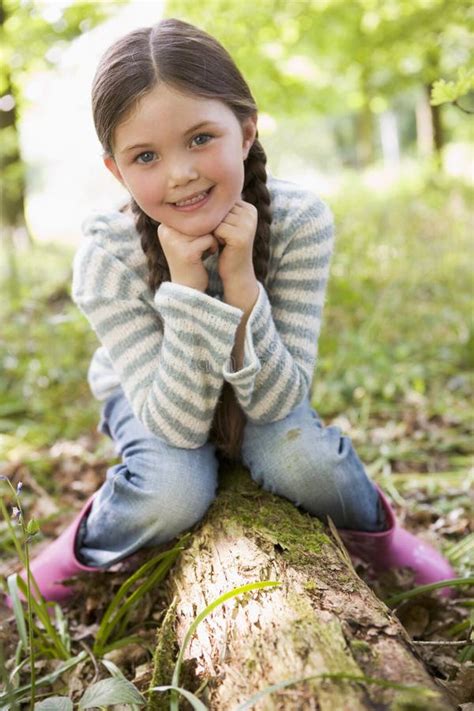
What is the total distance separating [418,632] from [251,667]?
0.68m

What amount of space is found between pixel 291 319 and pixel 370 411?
134 cm

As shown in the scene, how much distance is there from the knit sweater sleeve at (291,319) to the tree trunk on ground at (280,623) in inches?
10.5

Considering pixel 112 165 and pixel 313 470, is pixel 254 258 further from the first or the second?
pixel 313 470

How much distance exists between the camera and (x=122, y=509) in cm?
171

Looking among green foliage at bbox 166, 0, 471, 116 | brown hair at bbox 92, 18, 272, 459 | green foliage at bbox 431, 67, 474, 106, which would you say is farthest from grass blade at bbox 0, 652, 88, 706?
green foliage at bbox 166, 0, 471, 116

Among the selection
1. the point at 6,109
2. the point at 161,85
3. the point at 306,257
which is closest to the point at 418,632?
the point at 306,257

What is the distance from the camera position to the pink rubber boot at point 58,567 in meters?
1.81

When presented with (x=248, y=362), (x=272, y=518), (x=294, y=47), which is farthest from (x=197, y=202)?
(x=294, y=47)

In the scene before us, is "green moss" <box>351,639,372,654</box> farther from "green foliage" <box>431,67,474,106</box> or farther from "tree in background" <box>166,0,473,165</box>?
"tree in background" <box>166,0,473,165</box>

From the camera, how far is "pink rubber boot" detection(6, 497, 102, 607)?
1.81 m

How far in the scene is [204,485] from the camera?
5.62 feet

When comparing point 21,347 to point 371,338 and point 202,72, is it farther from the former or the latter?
point 202,72

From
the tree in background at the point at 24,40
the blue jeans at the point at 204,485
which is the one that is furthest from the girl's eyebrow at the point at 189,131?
the tree in background at the point at 24,40

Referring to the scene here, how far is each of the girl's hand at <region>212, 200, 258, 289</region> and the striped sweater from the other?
7cm
